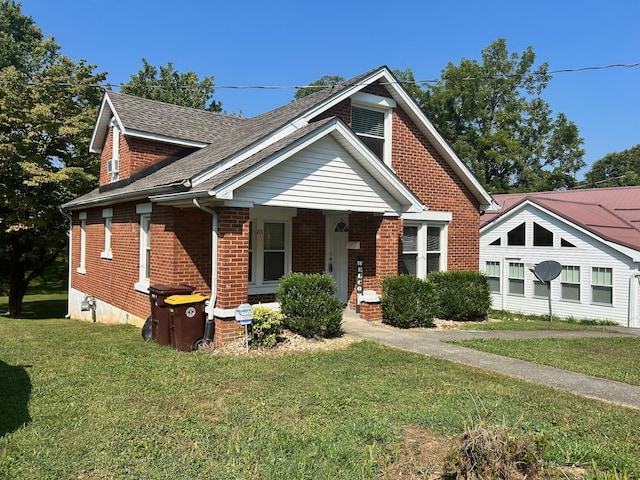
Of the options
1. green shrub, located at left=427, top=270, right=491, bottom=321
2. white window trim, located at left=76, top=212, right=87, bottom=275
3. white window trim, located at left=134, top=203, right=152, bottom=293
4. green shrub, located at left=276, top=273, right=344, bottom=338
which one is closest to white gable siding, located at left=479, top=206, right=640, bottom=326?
green shrub, located at left=427, top=270, right=491, bottom=321

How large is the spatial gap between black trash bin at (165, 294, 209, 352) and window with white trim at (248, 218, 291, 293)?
2.67m

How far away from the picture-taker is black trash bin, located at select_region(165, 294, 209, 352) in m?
8.52

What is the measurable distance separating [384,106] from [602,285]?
13201 mm

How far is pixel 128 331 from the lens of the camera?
436 inches

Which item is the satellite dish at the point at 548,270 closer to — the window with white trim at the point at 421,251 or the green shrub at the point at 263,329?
the window with white trim at the point at 421,251

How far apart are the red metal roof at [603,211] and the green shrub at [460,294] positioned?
23.1ft

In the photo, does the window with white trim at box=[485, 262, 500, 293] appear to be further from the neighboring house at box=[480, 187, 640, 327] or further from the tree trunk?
the tree trunk

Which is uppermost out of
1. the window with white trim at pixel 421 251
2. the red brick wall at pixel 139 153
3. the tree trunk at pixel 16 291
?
the red brick wall at pixel 139 153

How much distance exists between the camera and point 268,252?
11719 mm

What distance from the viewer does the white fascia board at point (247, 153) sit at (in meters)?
8.89

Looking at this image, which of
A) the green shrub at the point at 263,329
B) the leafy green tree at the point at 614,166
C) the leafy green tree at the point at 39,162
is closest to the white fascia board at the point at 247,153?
the green shrub at the point at 263,329

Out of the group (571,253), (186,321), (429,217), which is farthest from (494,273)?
(186,321)

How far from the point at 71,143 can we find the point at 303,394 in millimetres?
17452

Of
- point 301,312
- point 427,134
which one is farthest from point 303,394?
point 427,134
